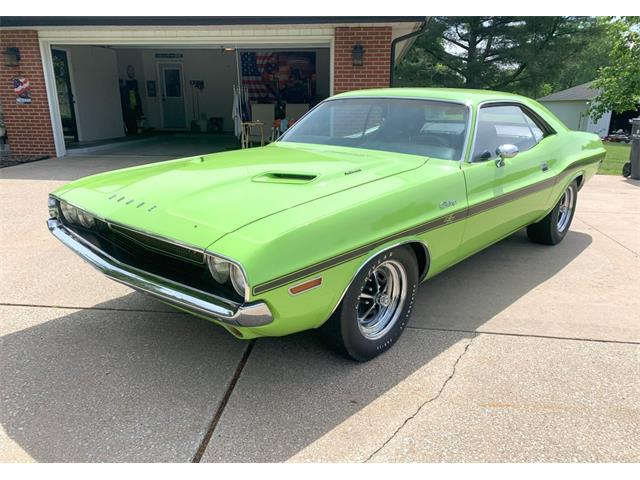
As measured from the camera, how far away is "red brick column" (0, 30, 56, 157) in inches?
391

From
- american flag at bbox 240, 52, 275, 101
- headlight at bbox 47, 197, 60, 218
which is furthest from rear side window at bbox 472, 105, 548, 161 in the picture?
american flag at bbox 240, 52, 275, 101

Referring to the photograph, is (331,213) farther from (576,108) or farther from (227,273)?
(576,108)

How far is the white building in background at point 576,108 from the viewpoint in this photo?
34.4 m

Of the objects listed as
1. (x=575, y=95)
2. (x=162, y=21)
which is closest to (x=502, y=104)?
(x=162, y=21)

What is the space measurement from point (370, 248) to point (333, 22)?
25.5ft

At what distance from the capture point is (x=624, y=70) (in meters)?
12.9

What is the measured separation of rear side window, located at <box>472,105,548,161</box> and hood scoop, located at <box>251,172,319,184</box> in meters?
1.28

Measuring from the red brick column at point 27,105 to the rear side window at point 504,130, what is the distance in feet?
32.0

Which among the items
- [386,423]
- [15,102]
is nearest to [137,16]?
[15,102]

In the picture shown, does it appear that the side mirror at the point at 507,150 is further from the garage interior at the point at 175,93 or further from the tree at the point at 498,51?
the tree at the point at 498,51

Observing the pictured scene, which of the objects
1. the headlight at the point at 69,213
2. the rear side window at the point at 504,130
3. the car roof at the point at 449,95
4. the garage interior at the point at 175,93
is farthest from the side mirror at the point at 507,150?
the garage interior at the point at 175,93

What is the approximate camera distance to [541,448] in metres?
2.18
